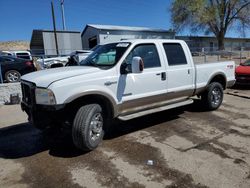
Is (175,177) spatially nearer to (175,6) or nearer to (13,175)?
(13,175)

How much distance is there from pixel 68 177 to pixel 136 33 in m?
28.2

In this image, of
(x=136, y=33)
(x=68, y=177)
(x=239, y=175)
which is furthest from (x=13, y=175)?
(x=136, y=33)

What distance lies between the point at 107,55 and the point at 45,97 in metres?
1.73

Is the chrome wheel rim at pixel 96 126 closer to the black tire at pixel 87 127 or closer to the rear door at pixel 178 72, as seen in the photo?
the black tire at pixel 87 127

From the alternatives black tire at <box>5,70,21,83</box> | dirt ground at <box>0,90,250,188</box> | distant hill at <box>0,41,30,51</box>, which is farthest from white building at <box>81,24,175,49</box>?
distant hill at <box>0,41,30,51</box>

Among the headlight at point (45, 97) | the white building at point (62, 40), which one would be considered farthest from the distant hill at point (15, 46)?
the headlight at point (45, 97)

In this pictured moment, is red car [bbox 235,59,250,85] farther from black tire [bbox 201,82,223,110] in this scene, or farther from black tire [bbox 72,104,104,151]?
black tire [bbox 72,104,104,151]

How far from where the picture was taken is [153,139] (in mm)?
4578

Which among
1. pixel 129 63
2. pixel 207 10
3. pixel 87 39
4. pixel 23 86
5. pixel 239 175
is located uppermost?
pixel 207 10

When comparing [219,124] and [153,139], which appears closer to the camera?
[153,139]

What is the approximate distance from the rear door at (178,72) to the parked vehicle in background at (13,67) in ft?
25.3

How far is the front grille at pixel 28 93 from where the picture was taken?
375cm

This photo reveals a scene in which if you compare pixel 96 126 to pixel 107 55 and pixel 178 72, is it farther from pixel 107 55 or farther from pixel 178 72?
pixel 178 72

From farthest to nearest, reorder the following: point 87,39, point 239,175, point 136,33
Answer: point 87,39
point 136,33
point 239,175
